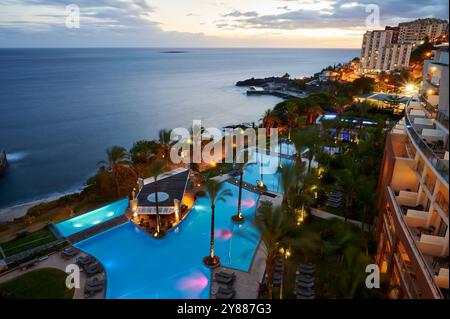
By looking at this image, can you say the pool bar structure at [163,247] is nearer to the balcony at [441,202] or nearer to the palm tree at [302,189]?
the palm tree at [302,189]

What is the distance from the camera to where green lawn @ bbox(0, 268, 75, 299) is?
15383 millimetres

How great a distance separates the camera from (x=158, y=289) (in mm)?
15758

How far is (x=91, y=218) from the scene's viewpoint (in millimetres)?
22312

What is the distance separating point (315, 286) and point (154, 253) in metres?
9.22

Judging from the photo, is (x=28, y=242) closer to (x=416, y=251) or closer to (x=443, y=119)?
(x=416, y=251)

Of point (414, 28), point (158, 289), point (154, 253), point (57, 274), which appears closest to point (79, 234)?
point (57, 274)

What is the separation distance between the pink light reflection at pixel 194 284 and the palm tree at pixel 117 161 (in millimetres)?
11701

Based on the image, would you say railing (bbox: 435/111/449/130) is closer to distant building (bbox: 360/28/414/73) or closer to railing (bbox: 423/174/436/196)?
railing (bbox: 423/174/436/196)

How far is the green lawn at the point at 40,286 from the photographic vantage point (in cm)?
1538

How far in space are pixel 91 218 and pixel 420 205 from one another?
67.3 feet

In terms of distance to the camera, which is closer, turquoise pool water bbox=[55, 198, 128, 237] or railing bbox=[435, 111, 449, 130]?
railing bbox=[435, 111, 449, 130]

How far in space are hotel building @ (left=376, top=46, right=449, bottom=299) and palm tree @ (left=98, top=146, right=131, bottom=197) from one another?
60.8ft

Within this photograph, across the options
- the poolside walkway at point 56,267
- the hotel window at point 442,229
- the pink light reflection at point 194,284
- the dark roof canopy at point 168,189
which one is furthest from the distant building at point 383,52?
the poolside walkway at point 56,267

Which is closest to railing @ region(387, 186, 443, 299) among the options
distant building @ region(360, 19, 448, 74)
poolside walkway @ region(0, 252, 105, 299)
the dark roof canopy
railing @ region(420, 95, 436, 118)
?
railing @ region(420, 95, 436, 118)
